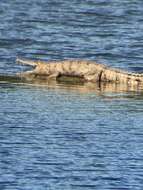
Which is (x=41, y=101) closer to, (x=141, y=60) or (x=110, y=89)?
(x=110, y=89)

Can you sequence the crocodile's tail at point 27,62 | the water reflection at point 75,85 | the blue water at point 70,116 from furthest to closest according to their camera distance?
1. the crocodile's tail at point 27,62
2. the water reflection at point 75,85
3. the blue water at point 70,116

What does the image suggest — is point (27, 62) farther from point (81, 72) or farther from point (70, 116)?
point (70, 116)

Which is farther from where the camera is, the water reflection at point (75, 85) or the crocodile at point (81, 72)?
the crocodile at point (81, 72)

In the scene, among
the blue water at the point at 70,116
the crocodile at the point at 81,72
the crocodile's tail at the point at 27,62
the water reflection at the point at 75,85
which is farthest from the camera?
the crocodile's tail at the point at 27,62

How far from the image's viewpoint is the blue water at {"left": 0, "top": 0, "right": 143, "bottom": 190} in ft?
47.2

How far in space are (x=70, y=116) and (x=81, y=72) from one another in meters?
4.82

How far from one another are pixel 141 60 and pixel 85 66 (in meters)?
2.14

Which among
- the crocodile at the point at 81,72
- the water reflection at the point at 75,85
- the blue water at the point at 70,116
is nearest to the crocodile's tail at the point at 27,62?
the crocodile at the point at 81,72

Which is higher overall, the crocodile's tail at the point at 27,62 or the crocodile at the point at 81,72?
the crocodile's tail at the point at 27,62

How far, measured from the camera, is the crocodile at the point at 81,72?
2228cm

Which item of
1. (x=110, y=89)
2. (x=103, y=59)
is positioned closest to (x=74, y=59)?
(x=103, y=59)

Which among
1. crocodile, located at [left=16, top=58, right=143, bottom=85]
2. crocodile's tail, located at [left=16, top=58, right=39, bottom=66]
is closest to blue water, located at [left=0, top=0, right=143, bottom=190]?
crocodile's tail, located at [left=16, top=58, right=39, bottom=66]

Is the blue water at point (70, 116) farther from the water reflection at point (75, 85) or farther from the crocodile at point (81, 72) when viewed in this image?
the crocodile at point (81, 72)

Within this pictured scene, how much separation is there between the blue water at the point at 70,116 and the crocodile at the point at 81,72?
0.42 m
